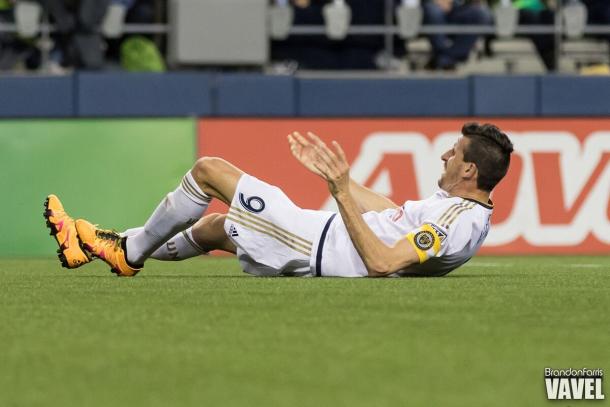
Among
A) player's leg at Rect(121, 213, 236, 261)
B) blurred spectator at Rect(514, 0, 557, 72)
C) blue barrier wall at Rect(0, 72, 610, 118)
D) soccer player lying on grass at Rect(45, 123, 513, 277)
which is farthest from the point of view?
blurred spectator at Rect(514, 0, 557, 72)

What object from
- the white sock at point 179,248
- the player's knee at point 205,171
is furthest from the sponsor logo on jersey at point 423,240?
the white sock at point 179,248

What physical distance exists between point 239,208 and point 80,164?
631 cm

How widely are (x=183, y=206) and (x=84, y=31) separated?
815 cm

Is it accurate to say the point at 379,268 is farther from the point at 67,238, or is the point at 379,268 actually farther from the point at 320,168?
the point at 67,238

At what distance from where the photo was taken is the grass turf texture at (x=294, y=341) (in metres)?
3.83

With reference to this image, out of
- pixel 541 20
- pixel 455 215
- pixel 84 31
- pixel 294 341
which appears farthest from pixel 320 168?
pixel 541 20

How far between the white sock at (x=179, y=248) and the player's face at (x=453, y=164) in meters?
1.48

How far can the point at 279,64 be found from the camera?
53.1 ft

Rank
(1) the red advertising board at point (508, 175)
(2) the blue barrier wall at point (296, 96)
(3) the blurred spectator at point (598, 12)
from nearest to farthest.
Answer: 1. (1) the red advertising board at point (508, 175)
2. (2) the blue barrier wall at point (296, 96)
3. (3) the blurred spectator at point (598, 12)

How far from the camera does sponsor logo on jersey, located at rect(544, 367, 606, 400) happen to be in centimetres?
377

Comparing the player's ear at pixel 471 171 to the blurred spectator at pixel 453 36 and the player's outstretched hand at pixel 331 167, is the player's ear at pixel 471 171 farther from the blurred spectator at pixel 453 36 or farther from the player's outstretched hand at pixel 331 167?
the blurred spectator at pixel 453 36

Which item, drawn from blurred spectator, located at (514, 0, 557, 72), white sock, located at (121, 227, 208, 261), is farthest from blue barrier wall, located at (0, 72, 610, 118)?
white sock, located at (121, 227, 208, 261)

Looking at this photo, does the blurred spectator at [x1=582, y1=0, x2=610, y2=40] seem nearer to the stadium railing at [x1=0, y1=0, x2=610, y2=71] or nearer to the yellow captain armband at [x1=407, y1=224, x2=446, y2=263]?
the stadium railing at [x1=0, y1=0, x2=610, y2=71]

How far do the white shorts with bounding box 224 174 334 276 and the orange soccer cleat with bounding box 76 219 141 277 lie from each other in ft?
2.09
